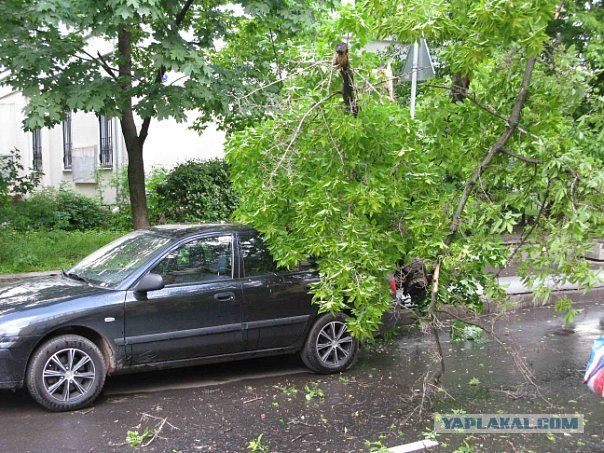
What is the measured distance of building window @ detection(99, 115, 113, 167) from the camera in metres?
18.3

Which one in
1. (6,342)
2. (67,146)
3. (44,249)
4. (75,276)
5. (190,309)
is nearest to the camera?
(6,342)

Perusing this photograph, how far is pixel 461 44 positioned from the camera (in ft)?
15.6

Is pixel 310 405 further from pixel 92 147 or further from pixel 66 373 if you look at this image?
pixel 92 147

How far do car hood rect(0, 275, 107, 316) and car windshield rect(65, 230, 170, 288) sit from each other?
0.47 ft

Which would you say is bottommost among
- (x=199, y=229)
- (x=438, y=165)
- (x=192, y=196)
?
(x=199, y=229)

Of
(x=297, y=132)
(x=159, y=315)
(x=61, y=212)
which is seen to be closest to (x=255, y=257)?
(x=159, y=315)

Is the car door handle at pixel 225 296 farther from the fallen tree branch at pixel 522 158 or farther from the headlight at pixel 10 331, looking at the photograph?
the fallen tree branch at pixel 522 158

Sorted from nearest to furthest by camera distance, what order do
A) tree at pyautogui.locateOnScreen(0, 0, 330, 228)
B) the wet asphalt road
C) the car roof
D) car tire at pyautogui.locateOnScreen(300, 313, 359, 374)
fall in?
1. the wet asphalt road
2. the car roof
3. car tire at pyautogui.locateOnScreen(300, 313, 359, 374)
4. tree at pyautogui.locateOnScreen(0, 0, 330, 228)

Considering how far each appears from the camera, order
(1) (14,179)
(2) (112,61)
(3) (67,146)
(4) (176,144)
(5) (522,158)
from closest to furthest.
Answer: (5) (522,158) → (2) (112,61) → (1) (14,179) → (4) (176,144) → (3) (67,146)

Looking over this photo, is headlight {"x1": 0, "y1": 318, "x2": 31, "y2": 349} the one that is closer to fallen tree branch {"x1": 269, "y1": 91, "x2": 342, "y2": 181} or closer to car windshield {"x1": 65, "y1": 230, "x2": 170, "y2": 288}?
car windshield {"x1": 65, "y1": 230, "x2": 170, "y2": 288}

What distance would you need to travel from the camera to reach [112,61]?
916 cm

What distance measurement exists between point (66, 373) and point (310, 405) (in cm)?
218

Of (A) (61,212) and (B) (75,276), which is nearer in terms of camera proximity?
(B) (75,276)

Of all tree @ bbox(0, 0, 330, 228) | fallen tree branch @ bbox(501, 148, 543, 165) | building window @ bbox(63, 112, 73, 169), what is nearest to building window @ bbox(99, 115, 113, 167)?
building window @ bbox(63, 112, 73, 169)
